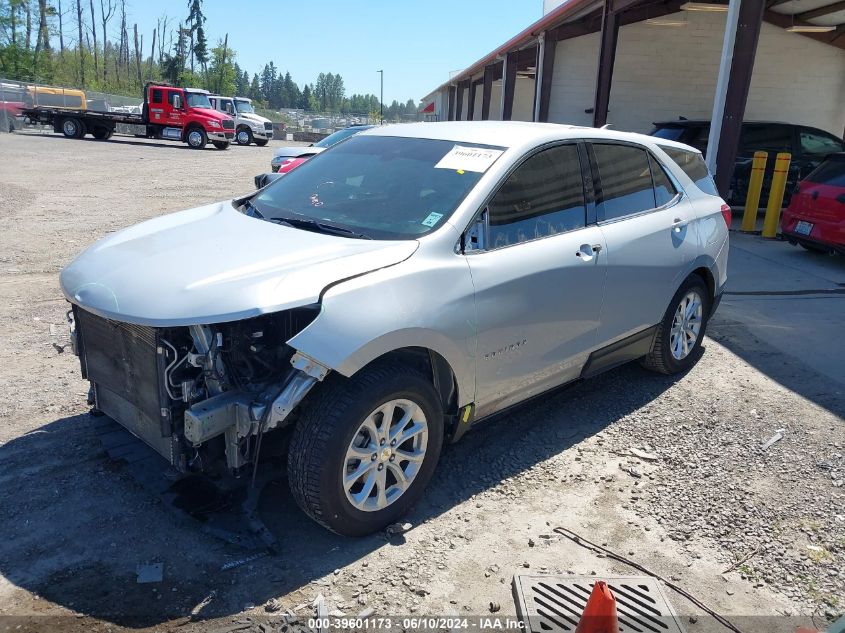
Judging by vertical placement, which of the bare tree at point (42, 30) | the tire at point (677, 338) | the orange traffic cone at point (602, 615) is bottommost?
the orange traffic cone at point (602, 615)

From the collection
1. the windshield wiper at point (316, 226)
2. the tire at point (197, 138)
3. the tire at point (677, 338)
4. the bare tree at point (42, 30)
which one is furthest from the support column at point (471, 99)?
the bare tree at point (42, 30)

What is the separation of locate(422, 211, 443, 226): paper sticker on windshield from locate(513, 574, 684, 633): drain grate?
5.56 feet

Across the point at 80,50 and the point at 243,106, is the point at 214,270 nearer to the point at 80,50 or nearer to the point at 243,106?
the point at 243,106

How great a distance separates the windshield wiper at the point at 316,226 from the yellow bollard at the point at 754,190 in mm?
10279

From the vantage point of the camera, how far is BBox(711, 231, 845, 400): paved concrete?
5520 mm

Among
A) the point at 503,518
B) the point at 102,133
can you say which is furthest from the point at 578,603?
the point at 102,133

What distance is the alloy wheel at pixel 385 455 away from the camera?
9.61 feet

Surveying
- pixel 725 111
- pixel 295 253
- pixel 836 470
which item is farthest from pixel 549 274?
pixel 725 111

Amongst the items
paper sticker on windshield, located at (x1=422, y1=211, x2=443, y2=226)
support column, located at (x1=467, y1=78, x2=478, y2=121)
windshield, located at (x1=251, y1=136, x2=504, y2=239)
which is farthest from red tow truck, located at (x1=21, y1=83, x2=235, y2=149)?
paper sticker on windshield, located at (x1=422, y1=211, x2=443, y2=226)

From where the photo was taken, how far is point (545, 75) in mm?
18703

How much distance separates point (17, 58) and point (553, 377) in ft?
218

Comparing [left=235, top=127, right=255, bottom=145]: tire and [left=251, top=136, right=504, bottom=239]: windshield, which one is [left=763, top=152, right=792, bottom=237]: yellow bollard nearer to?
[left=251, top=136, right=504, bottom=239]: windshield

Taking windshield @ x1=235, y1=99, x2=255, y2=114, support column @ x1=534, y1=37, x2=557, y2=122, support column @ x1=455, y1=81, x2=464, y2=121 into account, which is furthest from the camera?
support column @ x1=455, y1=81, x2=464, y2=121

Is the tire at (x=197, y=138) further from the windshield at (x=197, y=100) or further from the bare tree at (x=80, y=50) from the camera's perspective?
the bare tree at (x=80, y=50)
